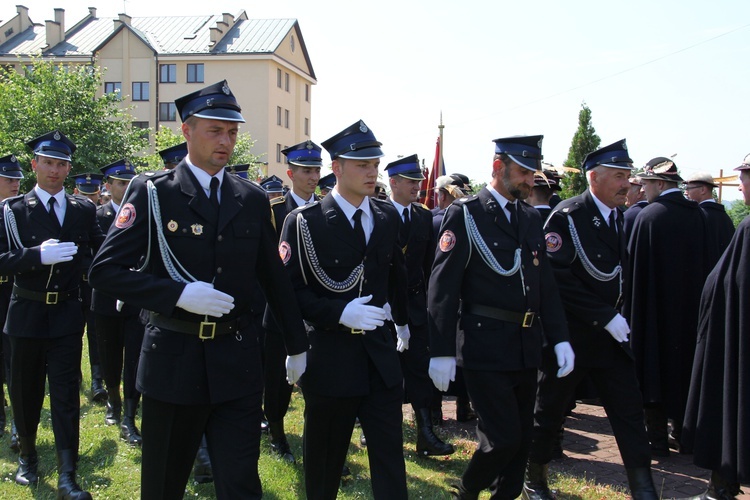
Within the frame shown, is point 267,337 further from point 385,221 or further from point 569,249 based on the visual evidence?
point 569,249

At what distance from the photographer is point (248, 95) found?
51.8 meters

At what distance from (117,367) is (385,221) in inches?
159

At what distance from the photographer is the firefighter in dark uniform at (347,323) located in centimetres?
402

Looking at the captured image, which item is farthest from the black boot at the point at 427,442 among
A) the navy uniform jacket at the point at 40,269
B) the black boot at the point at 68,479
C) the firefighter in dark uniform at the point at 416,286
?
the navy uniform jacket at the point at 40,269

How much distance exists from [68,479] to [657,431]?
486 centimetres

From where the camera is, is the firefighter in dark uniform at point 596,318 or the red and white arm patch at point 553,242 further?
the red and white arm patch at point 553,242

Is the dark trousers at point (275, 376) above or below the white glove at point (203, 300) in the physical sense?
below

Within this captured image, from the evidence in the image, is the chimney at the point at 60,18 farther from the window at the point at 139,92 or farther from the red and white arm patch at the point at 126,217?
the red and white arm patch at the point at 126,217

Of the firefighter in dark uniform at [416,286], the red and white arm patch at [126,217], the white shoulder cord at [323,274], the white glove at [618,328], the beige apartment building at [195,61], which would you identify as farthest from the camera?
the beige apartment building at [195,61]

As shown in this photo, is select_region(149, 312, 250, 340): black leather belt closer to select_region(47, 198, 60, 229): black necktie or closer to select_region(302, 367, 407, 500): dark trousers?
select_region(302, 367, 407, 500): dark trousers

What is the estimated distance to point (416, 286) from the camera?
21.2 ft

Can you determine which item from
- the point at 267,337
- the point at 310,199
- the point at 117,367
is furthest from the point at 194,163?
the point at 117,367

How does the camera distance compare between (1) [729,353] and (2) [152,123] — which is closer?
(1) [729,353]

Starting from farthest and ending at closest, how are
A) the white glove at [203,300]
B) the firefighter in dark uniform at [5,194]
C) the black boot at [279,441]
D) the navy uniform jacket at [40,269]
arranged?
the firefighter in dark uniform at [5,194]
the black boot at [279,441]
the navy uniform jacket at [40,269]
the white glove at [203,300]
